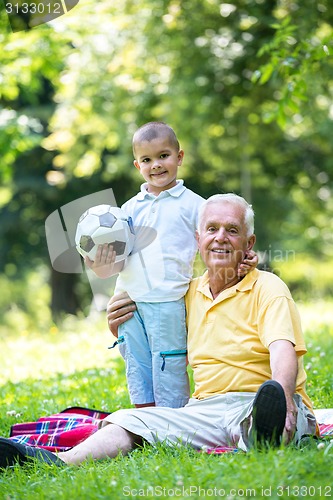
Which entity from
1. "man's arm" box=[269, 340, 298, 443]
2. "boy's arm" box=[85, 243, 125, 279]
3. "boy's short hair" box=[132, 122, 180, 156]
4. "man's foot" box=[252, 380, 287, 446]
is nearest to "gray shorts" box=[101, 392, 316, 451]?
"man's arm" box=[269, 340, 298, 443]

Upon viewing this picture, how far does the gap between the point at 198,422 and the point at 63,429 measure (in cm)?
104

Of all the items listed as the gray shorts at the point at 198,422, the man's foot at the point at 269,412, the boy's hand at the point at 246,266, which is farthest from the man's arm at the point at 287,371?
the boy's hand at the point at 246,266

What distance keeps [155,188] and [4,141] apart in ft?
24.3

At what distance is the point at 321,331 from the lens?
790 centimetres

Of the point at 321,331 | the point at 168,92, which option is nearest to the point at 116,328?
the point at 321,331

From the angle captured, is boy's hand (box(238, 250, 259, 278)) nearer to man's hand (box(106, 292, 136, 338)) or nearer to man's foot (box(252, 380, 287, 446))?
man's hand (box(106, 292, 136, 338))

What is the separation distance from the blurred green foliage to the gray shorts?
3361mm

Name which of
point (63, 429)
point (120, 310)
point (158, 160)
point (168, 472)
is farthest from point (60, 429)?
point (158, 160)

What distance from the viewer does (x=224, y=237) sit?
398 cm

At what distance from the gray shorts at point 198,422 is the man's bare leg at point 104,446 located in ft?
0.16

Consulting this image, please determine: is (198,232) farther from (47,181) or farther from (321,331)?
(47,181)

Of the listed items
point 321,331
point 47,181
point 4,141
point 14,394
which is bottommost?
point 47,181

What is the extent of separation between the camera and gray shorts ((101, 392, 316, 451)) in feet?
12.3

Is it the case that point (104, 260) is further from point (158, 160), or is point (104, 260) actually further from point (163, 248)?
point (158, 160)
